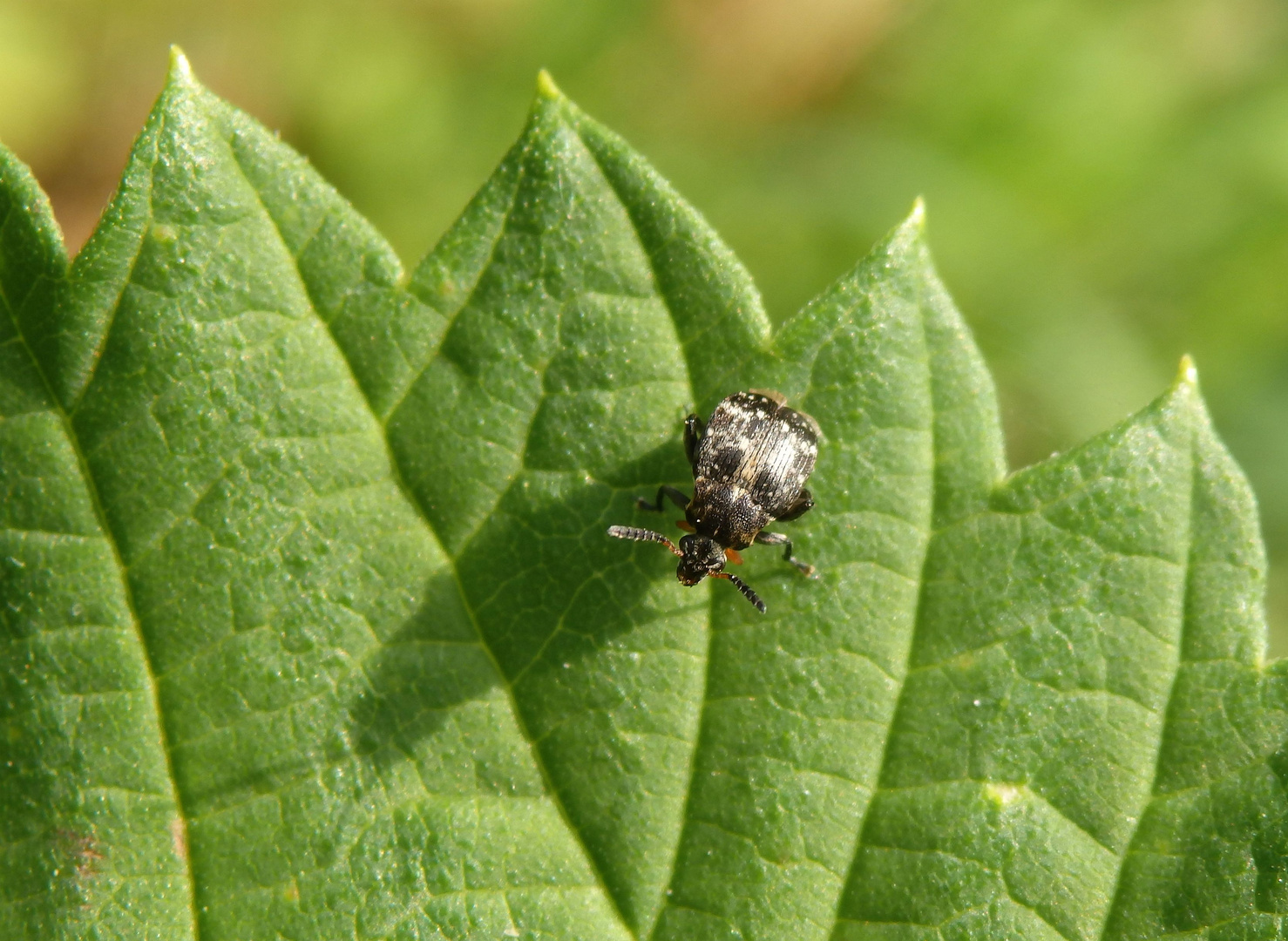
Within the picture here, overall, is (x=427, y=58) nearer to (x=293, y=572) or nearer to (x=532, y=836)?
(x=293, y=572)

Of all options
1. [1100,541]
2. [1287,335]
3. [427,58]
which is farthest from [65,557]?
[1287,335]

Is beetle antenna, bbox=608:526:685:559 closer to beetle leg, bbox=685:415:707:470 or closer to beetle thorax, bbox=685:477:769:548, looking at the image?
beetle thorax, bbox=685:477:769:548

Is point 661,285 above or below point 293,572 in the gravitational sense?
above

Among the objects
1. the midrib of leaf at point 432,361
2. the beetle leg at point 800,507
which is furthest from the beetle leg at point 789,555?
the midrib of leaf at point 432,361

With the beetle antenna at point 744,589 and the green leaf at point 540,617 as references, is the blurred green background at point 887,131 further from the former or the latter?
the beetle antenna at point 744,589

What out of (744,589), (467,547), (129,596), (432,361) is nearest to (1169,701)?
(744,589)
